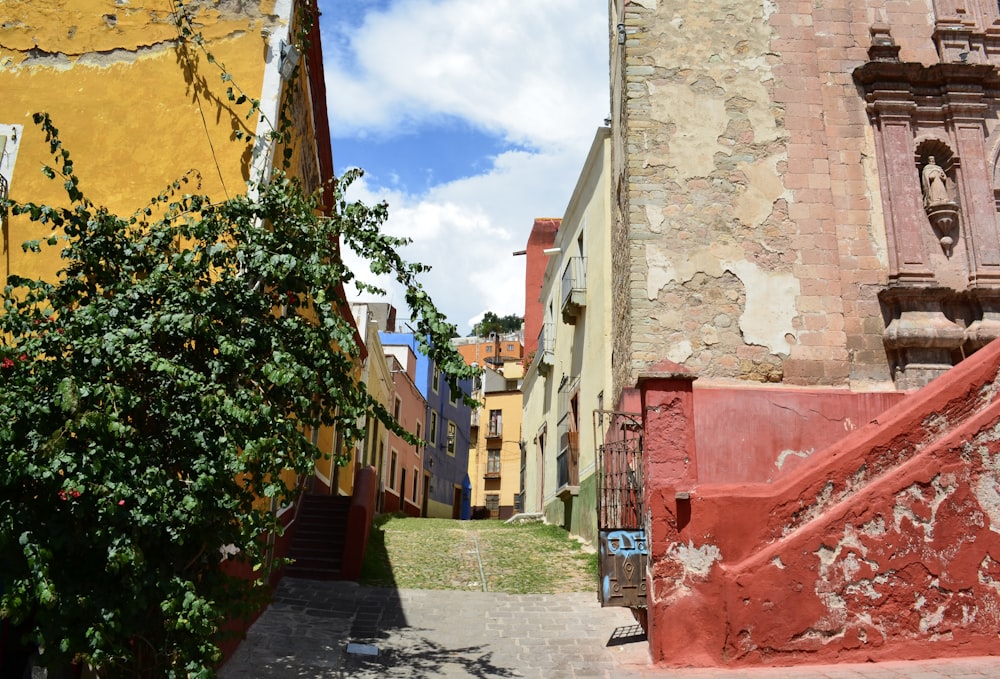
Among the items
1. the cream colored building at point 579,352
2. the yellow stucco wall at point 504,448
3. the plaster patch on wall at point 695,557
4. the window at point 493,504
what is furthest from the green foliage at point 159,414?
the window at point 493,504

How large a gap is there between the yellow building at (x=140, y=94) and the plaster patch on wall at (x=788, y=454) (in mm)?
6945

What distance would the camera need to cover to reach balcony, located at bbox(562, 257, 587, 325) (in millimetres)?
16250

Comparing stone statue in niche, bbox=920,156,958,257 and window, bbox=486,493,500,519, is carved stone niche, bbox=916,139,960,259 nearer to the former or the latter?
stone statue in niche, bbox=920,156,958,257

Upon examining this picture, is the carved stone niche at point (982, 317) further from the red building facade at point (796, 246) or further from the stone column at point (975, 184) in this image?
the stone column at point (975, 184)

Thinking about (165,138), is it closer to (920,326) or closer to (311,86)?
(311,86)

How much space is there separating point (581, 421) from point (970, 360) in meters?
8.38

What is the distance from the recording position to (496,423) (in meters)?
45.8

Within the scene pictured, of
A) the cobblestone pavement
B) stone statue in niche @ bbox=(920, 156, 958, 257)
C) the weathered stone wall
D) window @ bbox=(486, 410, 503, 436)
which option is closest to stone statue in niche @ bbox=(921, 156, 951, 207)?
stone statue in niche @ bbox=(920, 156, 958, 257)

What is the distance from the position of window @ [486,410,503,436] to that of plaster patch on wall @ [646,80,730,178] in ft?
112

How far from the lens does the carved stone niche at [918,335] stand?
11.2 metres

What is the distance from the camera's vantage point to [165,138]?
8445 mm

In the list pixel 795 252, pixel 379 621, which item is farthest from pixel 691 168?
pixel 379 621

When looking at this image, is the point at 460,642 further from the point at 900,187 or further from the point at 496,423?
the point at 496,423

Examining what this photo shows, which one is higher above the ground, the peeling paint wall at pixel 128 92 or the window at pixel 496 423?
the window at pixel 496 423
